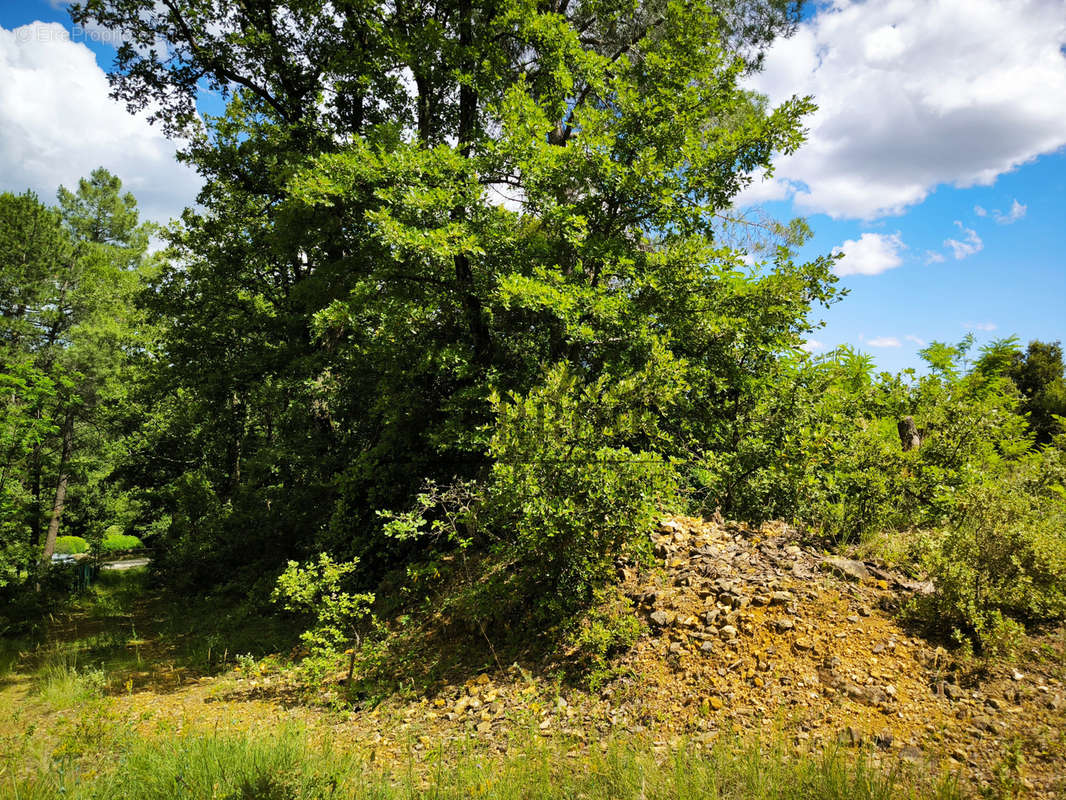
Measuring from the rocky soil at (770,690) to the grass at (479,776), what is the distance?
8.9 inches

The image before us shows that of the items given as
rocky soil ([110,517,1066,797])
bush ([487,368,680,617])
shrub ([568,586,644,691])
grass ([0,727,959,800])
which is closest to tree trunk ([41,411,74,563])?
rocky soil ([110,517,1066,797])

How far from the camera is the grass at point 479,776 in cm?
298

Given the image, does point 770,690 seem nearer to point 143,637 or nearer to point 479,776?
point 479,776

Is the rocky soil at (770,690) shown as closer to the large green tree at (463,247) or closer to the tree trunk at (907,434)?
the large green tree at (463,247)

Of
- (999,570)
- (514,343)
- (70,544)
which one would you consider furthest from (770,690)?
(70,544)

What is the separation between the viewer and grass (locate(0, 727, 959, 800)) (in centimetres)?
298

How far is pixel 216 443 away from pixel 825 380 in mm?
16248

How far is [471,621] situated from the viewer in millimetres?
5914

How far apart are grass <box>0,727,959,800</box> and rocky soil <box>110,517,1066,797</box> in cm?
23

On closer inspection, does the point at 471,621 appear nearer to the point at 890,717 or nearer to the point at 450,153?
the point at 890,717

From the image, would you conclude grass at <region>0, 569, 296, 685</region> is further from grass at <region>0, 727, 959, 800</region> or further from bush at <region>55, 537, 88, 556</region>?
bush at <region>55, 537, 88, 556</region>

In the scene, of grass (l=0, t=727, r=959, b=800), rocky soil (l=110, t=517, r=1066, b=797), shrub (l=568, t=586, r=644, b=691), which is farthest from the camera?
shrub (l=568, t=586, r=644, b=691)

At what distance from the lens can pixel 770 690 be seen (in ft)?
12.9

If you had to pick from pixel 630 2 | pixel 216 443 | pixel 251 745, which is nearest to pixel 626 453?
pixel 251 745
